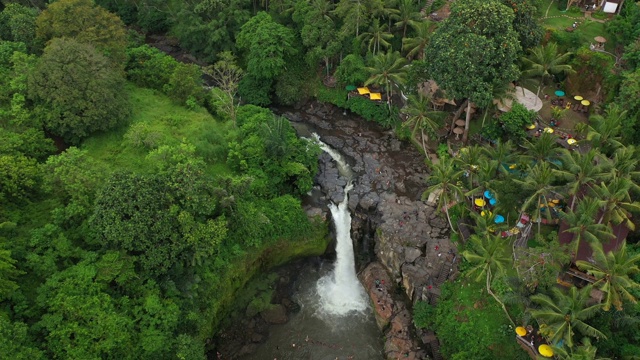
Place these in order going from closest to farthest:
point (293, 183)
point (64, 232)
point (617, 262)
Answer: point (617, 262)
point (64, 232)
point (293, 183)

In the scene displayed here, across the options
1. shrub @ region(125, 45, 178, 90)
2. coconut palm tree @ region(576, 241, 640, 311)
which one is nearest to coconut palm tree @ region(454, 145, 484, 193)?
coconut palm tree @ region(576, 241, 640, 311)

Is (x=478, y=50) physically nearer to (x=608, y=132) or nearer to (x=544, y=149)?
(x=544, y=149)

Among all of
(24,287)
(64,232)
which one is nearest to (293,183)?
(64,232)

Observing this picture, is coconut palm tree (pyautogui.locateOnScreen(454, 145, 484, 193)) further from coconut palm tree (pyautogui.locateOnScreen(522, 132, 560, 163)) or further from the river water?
the river water

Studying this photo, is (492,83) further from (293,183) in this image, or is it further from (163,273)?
(163,273)

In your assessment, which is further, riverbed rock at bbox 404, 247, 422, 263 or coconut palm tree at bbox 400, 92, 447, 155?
coconut palm tree at bbox 400, 92, 447, 155

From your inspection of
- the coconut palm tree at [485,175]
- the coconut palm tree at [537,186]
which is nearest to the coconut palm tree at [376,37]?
the coconut palm tree at [485,175]
